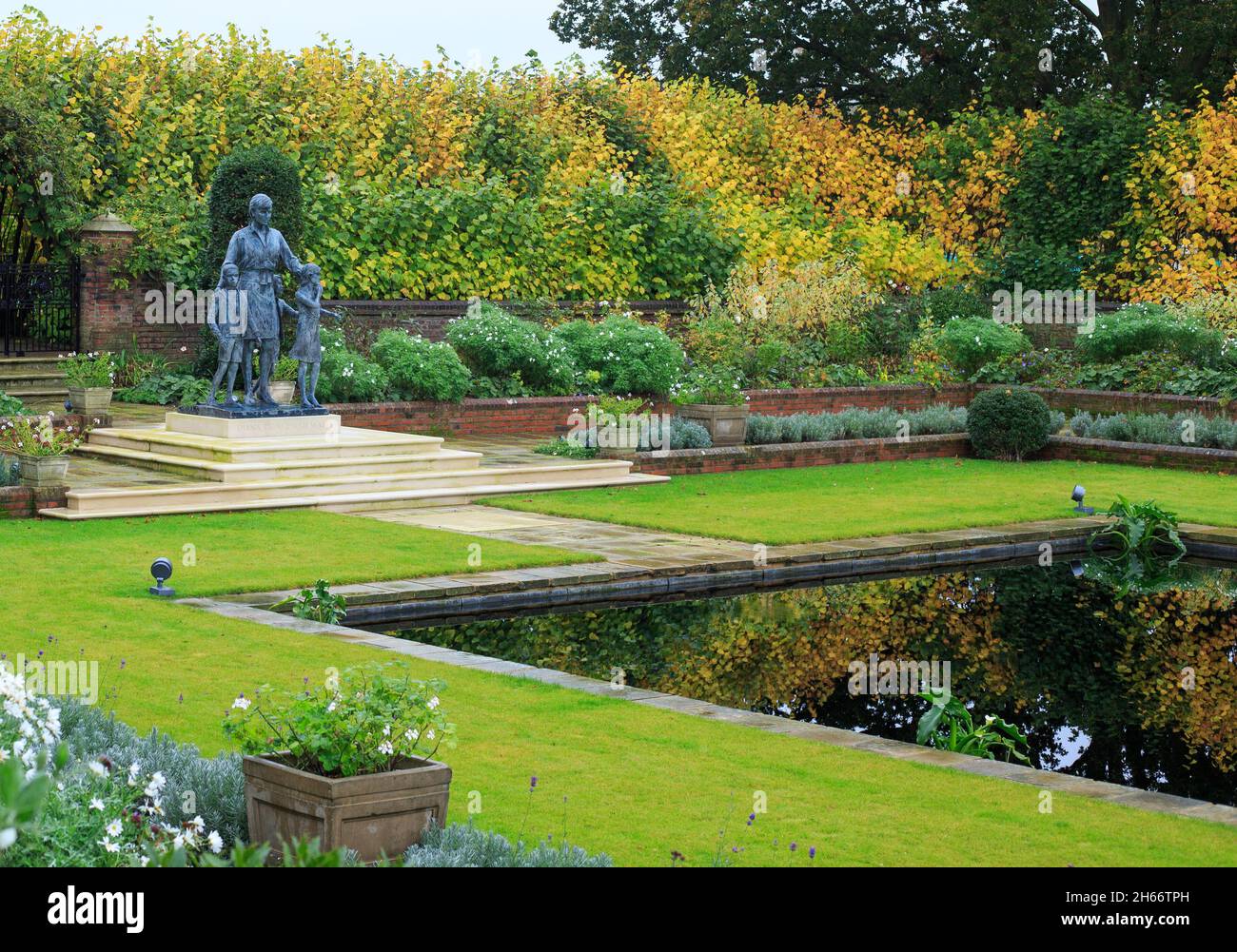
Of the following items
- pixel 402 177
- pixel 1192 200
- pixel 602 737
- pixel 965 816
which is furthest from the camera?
pixel 1192 200

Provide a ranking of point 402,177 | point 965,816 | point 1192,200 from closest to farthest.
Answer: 1. point 965,816
2. point 402,177
3. point 1192,200

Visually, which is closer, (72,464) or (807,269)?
(72,464)

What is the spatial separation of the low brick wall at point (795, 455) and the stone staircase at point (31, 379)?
7.16 meters

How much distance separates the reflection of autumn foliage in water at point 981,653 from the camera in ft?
33.8

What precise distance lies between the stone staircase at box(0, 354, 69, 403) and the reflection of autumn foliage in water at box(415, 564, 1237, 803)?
10.5 m

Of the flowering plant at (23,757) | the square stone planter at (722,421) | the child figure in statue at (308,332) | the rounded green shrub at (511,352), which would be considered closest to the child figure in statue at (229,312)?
the child figure in statue at (308,332)

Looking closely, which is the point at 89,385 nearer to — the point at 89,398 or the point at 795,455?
the point at 89,398

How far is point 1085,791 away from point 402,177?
64.4ft

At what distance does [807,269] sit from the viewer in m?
26.7

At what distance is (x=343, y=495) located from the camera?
17.1 m

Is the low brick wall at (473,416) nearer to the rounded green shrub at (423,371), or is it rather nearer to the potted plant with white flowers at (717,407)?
the rounded green shrub at (423,371)

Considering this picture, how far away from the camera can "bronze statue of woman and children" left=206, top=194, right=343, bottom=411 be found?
57.0 ft

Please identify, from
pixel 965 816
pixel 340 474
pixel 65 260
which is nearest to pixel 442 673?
pixel 965 816

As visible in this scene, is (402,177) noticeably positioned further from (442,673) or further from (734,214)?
(442,673)
